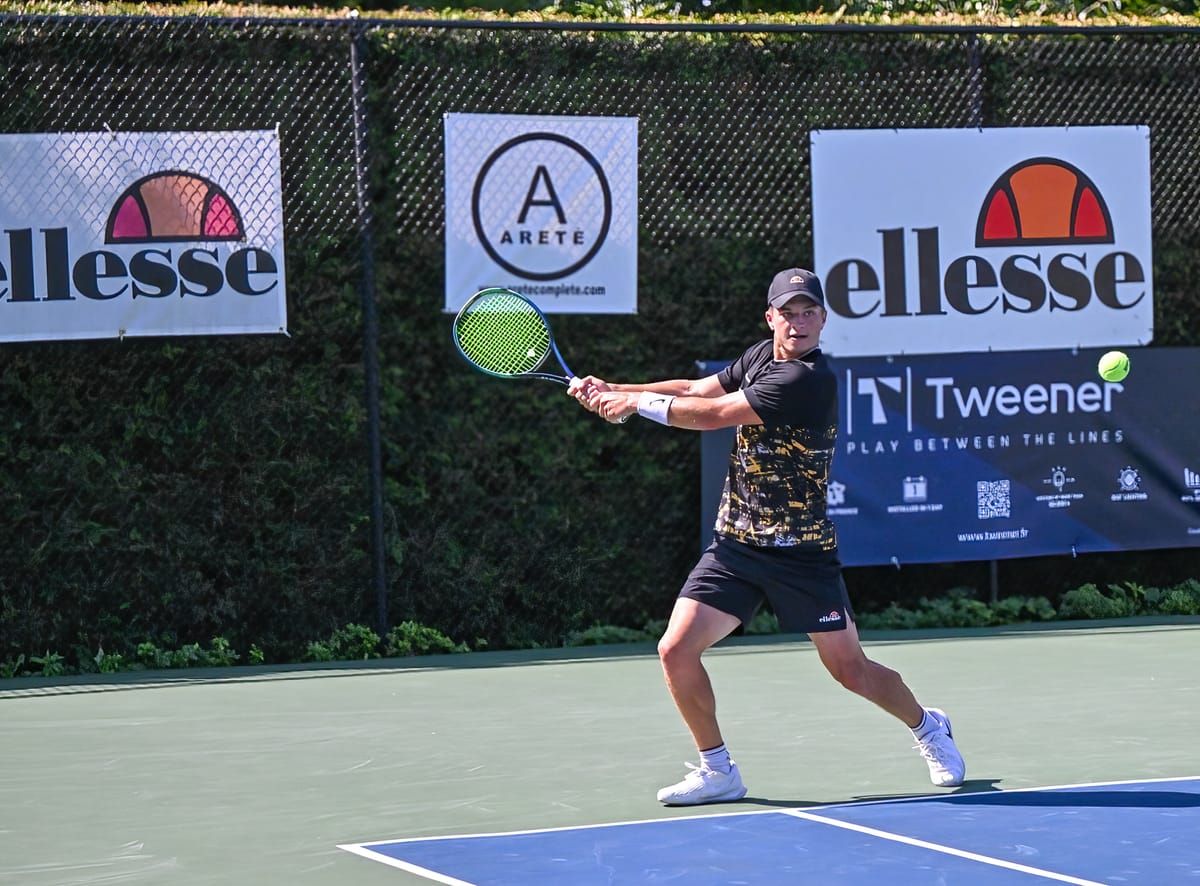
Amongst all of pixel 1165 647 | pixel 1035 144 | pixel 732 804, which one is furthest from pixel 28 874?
pixel 1035 144

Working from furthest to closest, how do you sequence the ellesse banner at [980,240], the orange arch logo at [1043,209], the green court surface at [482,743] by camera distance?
the orange arch logo at [1043,209], the ellesse banner at [980,240], the green court surface at [482,743]

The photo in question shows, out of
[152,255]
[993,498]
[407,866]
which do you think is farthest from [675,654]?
[993,498]

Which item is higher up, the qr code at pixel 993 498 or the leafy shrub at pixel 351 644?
the qr code at pixel 993 498

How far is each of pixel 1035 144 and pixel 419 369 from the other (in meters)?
3.73

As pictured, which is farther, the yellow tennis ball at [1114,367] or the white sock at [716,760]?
the yellow tennis ball at [1114,367]

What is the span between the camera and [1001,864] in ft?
18.1

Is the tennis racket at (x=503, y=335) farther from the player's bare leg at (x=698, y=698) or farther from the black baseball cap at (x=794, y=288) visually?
the player's bare leg at (x=698, y=698)

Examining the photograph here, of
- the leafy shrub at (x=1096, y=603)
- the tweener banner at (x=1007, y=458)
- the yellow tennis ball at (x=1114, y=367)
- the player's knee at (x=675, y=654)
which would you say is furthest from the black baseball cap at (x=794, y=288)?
the leafy shrub at (x=1096, y=603)

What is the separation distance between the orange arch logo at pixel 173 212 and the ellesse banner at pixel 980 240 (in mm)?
3224

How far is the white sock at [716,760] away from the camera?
644 centimetres

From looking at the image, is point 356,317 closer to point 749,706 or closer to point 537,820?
point 749,706

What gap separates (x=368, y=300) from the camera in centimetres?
1007

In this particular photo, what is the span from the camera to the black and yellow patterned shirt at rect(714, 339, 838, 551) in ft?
21.0

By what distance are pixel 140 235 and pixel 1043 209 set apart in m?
4.98
